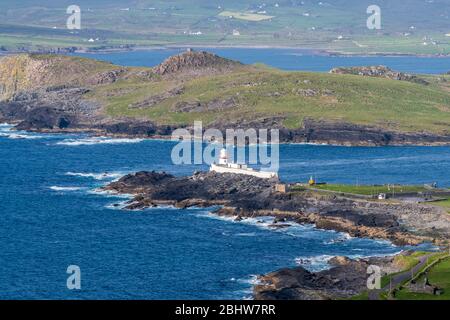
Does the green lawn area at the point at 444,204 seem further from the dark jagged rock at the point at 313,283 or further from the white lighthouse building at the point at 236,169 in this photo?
the dark jagged rock at the point at 313,283

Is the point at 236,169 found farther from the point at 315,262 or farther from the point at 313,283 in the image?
the point at 313,283

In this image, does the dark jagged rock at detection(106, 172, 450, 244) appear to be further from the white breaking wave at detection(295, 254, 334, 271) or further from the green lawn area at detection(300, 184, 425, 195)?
the white breaking wave at detection(295, 254, 334, 271)

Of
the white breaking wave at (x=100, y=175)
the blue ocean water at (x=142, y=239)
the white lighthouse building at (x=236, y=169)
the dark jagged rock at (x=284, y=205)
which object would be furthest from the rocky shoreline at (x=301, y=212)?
the white breaking wave at (x=100, y=175)

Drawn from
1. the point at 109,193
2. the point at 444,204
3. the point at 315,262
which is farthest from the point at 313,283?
the point at 109,193

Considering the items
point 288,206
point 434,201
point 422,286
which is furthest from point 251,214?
point 422,286

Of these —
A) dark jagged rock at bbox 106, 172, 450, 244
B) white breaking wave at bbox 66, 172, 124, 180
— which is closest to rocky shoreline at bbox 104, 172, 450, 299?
dark jagged rock at bbox 106, 172, 450, 244
